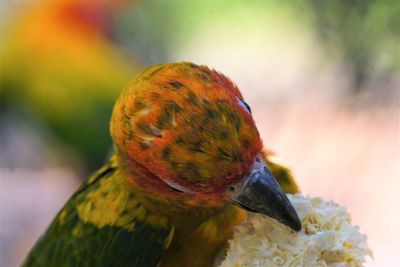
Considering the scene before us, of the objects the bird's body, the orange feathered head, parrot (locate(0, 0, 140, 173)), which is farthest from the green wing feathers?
parrot (locate(0, 0, 140, 173))

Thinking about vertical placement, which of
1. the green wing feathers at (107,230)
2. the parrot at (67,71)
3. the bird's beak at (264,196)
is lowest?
the green wing feathers at (107,230)

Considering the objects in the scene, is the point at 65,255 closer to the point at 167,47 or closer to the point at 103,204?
the point at 103,204

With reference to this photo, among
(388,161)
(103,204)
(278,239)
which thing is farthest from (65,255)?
(388,161)

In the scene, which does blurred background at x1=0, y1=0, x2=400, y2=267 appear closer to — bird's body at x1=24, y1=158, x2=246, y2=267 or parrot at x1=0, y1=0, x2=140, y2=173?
parrot at x1=0, y1=0, x2=140, y2=173

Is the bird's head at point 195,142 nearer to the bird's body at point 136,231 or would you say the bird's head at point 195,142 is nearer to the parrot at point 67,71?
the bird's body at point 136,231

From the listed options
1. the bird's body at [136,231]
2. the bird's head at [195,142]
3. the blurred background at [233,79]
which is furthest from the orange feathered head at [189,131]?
the blurred background at [233,79]
